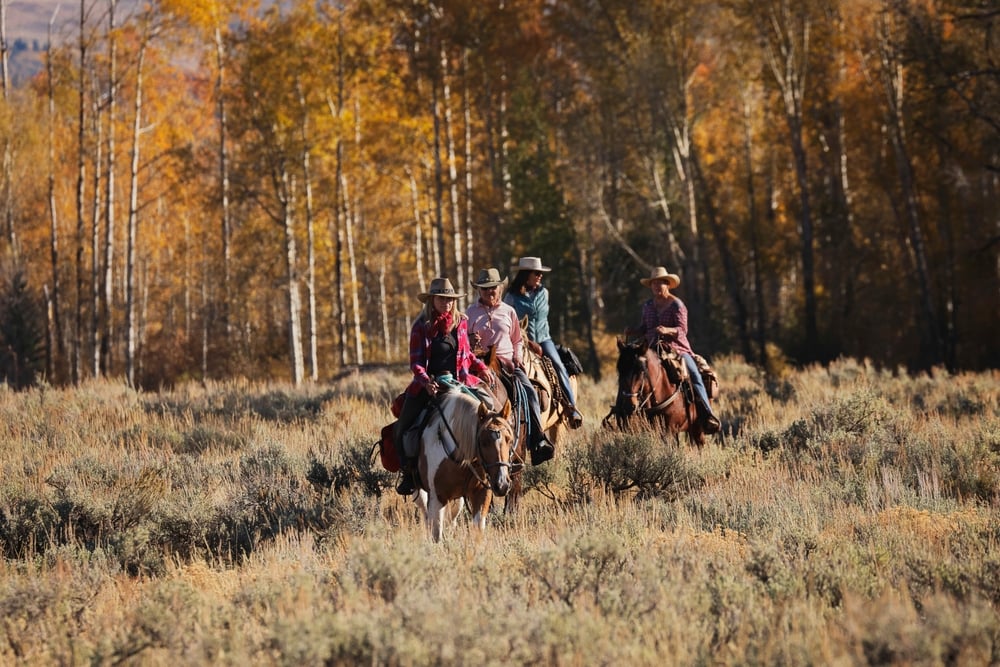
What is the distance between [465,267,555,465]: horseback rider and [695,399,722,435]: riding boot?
2.80 metres

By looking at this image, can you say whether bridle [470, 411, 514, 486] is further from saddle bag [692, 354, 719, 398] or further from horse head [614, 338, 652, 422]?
saddle bag [692, 354, 719, 398]

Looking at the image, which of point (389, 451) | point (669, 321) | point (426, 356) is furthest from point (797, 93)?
point (389, 451)

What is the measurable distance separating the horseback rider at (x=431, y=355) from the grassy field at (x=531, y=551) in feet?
2.01

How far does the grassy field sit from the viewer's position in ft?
16.2

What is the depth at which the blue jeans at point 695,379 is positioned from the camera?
38.6 ft

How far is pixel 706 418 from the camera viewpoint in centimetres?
1185

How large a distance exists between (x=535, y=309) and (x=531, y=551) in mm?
4643

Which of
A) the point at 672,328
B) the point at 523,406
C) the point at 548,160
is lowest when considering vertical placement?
the point at 523,406

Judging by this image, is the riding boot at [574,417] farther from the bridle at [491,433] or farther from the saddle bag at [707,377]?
the bridle at [491,433]

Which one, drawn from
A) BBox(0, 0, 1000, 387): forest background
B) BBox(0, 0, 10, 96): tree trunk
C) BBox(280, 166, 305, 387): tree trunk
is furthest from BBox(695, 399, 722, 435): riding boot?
BBox(0, 0, 10, 96): tree trunk

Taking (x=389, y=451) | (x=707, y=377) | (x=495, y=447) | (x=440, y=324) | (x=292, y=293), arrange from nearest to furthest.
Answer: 1. (x=495, y=447)
2. (x=440, y=324)
3. (x=389, y=451)
4. (x=707, y=377)
5. (x=292, y=293)

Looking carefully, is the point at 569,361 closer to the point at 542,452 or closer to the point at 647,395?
Answer: the point at 647,395

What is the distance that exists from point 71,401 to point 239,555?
30.0 ft

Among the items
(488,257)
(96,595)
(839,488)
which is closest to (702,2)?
(488,257)
